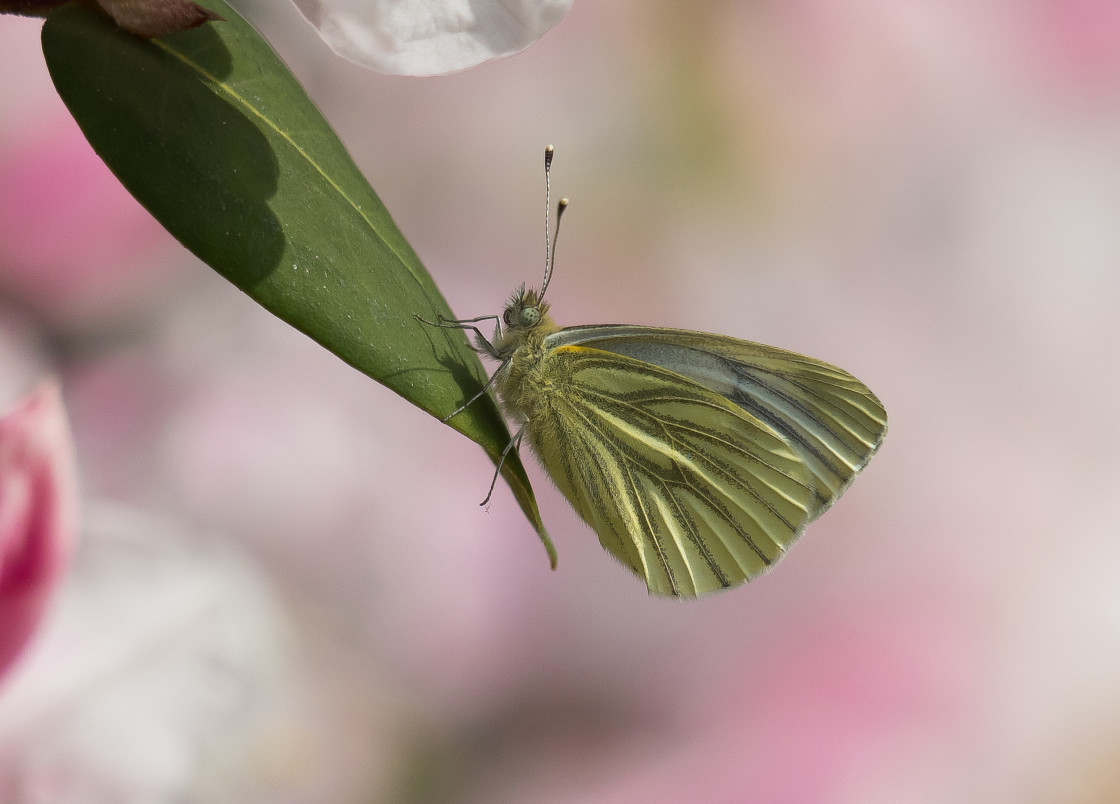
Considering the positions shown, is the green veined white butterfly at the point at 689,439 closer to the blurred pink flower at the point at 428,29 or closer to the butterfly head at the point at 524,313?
the butterfly head at the point at 524,313

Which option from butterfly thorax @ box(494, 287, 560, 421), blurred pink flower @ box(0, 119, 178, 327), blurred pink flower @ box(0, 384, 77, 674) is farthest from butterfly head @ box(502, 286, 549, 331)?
blurred pink flower @ box(0, 119, 178, 327)

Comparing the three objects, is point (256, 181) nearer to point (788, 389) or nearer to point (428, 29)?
point (428, 29)

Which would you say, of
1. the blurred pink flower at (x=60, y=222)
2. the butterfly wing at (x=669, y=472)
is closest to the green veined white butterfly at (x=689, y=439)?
the butterfly wing at (x=669, y=472)

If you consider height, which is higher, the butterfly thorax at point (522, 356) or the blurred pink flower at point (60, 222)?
the blurred pink flower at point (60, 222)

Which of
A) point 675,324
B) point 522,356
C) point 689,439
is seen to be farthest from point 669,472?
point 675,324

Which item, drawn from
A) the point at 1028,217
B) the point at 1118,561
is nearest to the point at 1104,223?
the point at 1028,217
